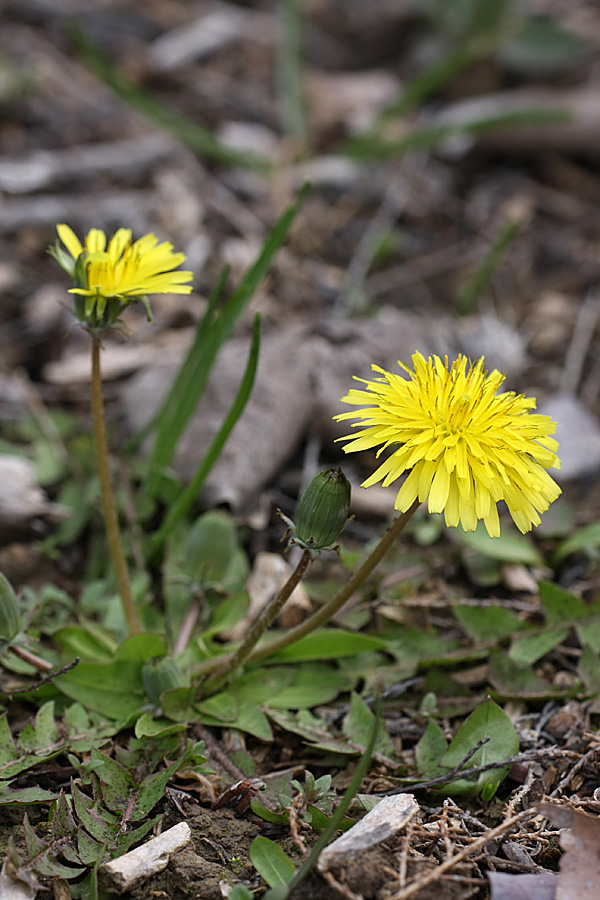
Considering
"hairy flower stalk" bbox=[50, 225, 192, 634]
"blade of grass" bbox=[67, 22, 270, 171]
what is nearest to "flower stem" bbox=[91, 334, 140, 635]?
"hairy flower stalk" bbox=[50, 225, 192, 634]

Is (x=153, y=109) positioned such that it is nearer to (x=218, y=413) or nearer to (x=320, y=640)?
(x=218, y=413)

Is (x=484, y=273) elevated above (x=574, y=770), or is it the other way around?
(x=484, y=273)

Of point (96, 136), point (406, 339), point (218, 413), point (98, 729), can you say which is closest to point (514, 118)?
point (406, 339)

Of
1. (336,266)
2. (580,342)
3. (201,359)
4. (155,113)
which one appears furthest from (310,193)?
(201,359)

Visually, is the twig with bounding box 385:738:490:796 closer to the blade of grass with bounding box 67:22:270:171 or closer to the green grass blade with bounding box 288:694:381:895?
the green grass blade with bounding box 288:694:381:895

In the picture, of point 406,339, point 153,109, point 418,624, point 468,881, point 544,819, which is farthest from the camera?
point 153,109

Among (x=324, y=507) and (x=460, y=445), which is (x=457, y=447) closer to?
(x=460, y=445)

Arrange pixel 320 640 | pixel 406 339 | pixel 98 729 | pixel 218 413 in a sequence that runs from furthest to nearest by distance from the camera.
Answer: pixel 406 339, pixel 218 413, pixel 320 640, pixel 98 729
